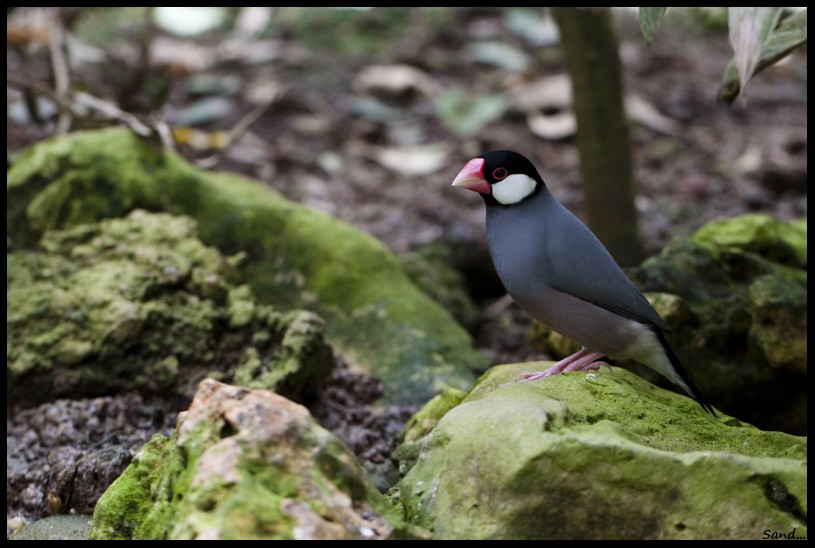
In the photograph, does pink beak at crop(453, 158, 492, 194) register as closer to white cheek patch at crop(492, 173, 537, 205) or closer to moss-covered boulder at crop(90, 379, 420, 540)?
white cheek patch at crop(492, 173, 537, 205)

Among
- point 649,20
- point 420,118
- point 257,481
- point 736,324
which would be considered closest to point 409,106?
point 420,118

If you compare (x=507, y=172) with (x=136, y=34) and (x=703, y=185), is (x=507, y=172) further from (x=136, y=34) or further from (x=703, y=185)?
(x=136, y=34)

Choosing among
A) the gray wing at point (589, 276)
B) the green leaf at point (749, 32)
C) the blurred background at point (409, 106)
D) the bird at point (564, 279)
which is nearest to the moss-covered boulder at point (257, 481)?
the bird at point (564, 279)

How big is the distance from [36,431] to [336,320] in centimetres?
151

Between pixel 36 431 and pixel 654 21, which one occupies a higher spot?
pixel 654 21

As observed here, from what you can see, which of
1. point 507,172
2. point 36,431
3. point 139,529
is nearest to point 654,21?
point 507,172

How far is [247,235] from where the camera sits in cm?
469

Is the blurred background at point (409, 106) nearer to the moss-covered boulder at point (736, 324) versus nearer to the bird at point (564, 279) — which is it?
the moss-covered boulder at point (736, 324)

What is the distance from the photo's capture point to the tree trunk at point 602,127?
4.79 m

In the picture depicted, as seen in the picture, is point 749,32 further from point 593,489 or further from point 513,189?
point 593,489

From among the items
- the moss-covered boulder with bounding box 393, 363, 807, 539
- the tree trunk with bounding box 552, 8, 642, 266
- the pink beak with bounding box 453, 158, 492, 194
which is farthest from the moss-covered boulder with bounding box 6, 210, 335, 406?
the tree trunk with bounding box 552, 8, 642, 266

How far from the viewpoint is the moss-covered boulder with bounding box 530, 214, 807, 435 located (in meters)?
3.43

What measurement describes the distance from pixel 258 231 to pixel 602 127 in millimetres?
2000

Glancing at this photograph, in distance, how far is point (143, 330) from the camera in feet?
12.9
